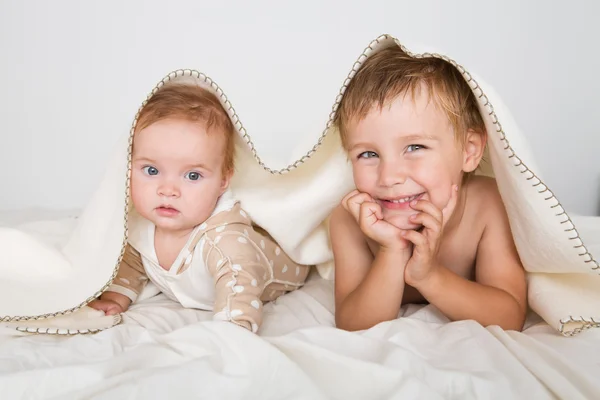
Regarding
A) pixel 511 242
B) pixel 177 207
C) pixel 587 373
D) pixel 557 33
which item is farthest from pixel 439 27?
pixel 587 373

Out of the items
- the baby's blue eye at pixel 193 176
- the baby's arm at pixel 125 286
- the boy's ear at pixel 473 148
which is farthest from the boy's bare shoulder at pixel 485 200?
the baby's arm at pixel 125 286

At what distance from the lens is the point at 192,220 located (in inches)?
57.8

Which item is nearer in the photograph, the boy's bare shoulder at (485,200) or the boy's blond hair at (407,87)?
the boy's blond hair at (407,87)

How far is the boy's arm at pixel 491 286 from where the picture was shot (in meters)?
1.29

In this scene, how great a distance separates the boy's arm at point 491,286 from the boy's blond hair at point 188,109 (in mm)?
555

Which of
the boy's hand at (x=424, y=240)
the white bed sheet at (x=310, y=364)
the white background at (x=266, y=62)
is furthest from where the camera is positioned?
the white background at (x=266, y=62)

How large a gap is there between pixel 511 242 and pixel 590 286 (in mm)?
181

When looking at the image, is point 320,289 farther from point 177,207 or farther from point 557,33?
point 557,33

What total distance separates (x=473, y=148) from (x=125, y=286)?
0.85 m

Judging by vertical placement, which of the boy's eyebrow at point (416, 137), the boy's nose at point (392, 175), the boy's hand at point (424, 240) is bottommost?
the boy's hand at point (424, 240)

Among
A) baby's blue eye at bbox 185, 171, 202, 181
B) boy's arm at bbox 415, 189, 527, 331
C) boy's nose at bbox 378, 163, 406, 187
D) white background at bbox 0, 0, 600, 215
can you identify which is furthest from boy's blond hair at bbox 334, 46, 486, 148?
white background at bbox 0, 0, 600, 215

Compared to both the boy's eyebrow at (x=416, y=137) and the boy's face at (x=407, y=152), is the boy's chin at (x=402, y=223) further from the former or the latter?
the boy's eyebrow at (x=416, y=137)

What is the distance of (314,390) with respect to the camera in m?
0.95

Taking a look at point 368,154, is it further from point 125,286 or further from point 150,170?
point 125,286
